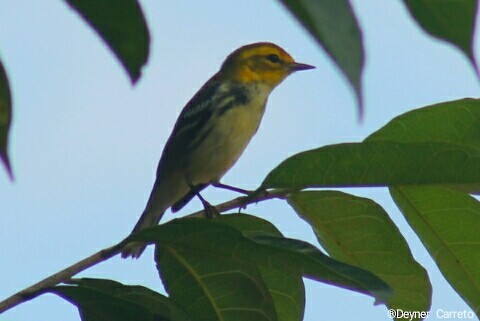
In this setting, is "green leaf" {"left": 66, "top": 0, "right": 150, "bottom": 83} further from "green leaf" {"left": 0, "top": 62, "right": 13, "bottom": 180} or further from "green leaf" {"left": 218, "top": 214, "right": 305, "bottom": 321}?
"green leaf" {"left": 218, "top": 214, "right": 305, "bottom": 321}

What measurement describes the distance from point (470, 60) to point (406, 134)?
1588 mm

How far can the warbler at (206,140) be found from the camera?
600 cm

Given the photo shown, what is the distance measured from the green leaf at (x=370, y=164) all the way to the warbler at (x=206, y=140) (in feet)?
12.8

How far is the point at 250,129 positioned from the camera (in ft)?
19.9

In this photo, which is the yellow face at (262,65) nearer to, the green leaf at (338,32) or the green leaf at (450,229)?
the green leaf at (450,229)

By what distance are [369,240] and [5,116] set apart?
1482mm

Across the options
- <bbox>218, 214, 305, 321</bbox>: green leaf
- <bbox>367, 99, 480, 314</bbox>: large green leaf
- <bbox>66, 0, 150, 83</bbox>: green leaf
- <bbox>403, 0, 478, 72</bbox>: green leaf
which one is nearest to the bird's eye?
<bbox>367, 99, 480, 314</bbox>: large green leaf

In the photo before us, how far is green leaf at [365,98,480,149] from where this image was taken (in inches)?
84.0

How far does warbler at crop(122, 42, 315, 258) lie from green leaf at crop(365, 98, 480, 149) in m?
3.67

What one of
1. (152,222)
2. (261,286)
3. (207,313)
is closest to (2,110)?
(261,286)

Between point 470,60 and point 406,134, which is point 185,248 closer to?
point 406,134

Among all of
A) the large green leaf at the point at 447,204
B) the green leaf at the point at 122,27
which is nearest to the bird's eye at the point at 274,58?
the large green leaf at the point at 447,204

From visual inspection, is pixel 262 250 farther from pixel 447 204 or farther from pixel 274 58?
pixel 274 58

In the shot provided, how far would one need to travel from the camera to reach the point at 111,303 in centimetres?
170
